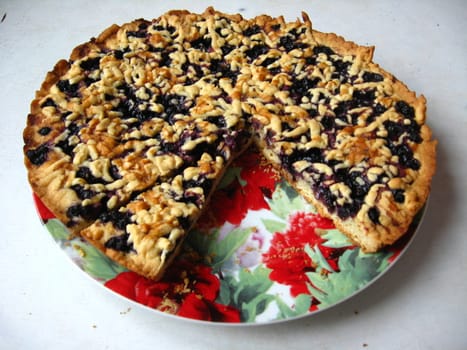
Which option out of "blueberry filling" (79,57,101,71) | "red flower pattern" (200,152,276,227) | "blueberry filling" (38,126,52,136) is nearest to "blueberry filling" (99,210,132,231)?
"red flower pattern" (200,152,276,227)

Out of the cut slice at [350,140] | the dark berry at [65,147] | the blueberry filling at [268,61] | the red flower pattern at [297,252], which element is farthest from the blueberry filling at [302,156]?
the dark berry at [65,147]

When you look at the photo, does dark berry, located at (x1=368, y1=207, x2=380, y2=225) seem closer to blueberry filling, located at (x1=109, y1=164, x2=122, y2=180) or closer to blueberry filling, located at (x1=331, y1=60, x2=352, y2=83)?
blueberry filling, located at (x1=331, y1=60, x2=352, y2=83)

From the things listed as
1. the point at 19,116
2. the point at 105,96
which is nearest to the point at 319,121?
the point at 105,96

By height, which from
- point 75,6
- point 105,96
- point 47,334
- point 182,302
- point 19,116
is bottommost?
point 47,334

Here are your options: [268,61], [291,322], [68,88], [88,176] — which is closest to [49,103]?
[68,88]

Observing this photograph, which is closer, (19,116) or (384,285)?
(384,285)

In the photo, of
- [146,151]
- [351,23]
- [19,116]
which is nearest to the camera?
[146,151]

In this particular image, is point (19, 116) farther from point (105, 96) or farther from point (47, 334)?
point (47, 334)

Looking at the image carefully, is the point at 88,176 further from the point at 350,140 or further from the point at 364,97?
the point at 364,97
